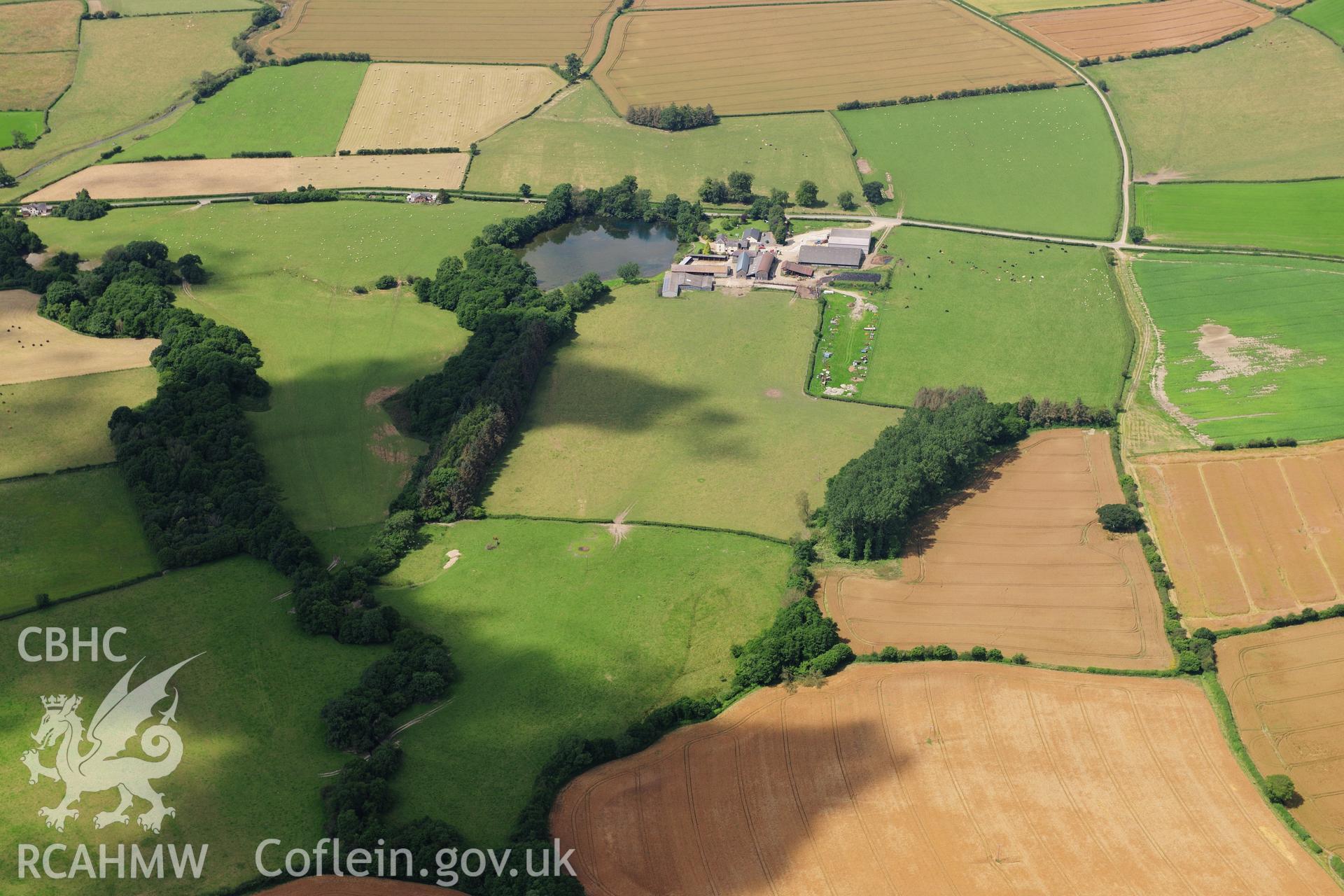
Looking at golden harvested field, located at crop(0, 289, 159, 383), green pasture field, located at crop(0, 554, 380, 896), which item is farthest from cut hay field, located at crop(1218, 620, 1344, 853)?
golden harvested field, located at crop(0, 289, 159, 383)

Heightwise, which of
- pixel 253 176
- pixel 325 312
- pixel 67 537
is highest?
pixel 67 537

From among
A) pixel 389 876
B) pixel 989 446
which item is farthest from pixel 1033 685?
pixel 389 876

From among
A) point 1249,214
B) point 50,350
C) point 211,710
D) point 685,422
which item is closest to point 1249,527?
point 685,422

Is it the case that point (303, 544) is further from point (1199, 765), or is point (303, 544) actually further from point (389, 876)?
point (1199, 765)

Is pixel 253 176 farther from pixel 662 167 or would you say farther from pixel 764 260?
pixel 764 260

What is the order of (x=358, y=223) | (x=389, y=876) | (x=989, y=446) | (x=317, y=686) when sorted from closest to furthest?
(x=389, y=876) < (x=317, y=686) < (x=989, y=446) < (x=358, y=223)

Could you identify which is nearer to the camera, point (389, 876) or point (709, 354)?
point (389, 876)
